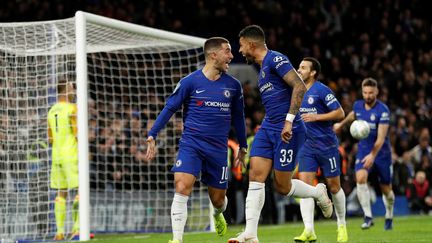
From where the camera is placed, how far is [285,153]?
10648 millimetres

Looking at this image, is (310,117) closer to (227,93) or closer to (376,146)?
(227,93)

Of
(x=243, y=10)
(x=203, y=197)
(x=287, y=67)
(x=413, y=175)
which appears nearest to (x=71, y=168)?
(x=203, y=197)

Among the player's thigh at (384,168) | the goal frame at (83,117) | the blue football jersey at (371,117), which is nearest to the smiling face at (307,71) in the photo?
the blue football jersey at (371,117)

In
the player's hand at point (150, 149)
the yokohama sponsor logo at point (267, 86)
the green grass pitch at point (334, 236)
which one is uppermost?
the yokohama sponsor logo at point (267, 86)

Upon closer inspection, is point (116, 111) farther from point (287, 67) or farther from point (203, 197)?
point (287, 67)

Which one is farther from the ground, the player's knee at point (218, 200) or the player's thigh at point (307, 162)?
the player's thigh at point (307, 162)

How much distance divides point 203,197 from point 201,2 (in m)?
8.86

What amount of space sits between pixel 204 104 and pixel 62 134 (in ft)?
16.1

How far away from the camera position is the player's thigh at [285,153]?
34.9 feet

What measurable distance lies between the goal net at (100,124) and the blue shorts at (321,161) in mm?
3223

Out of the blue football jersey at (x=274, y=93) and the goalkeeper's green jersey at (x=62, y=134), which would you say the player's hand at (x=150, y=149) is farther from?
the goalkeeper's green jersey at (x=62, y=134)

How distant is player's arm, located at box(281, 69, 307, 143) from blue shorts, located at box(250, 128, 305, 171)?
1.04 feet

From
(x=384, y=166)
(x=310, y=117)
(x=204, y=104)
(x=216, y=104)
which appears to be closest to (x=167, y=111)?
(x=204, y=104)

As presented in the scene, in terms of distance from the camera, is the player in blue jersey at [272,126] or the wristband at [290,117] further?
the player in blue jersey at [272,126]
